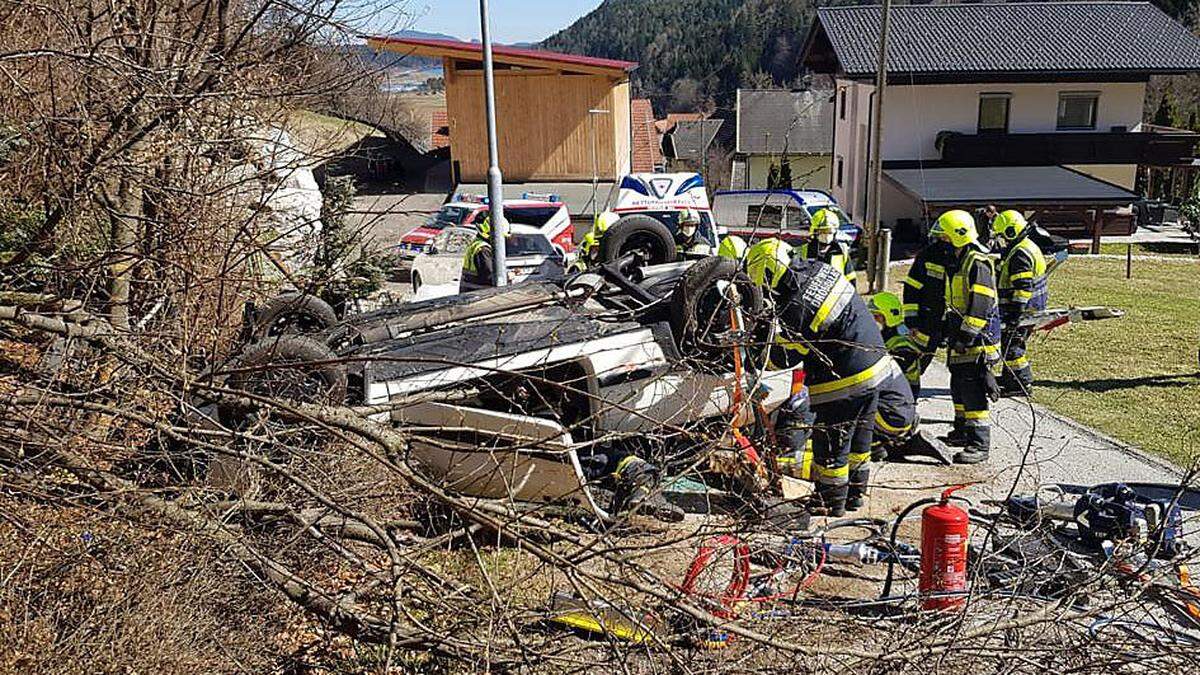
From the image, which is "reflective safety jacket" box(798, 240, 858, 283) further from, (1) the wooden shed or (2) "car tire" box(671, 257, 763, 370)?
(1) the wooden shed

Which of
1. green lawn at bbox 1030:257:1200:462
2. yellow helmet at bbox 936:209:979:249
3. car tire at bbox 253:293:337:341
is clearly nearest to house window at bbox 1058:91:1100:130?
green lawn at bbox 1030:257:1200:462

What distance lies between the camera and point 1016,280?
28.8ft

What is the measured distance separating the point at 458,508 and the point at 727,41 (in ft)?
262

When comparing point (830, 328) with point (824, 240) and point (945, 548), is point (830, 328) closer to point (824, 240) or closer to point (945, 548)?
point (945, 548)

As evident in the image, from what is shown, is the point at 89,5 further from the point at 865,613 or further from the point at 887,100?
the point at 887,100

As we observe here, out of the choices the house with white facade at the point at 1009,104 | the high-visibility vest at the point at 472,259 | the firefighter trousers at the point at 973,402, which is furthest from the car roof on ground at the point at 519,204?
the house with white facade at the point at 1009,104

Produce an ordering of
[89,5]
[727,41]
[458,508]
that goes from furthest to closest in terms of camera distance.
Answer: [727,41] < [89,5] < [458,508]

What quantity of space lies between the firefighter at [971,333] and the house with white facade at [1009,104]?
1830cm

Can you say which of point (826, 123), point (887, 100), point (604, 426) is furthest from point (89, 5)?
point (826, 123)

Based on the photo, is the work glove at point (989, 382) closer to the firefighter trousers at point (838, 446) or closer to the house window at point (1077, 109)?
the firefighter trousers at point (838, 446)

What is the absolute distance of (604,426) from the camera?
607cm

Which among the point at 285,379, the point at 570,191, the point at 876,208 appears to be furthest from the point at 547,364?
the point at 570,191

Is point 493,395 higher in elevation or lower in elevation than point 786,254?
lower

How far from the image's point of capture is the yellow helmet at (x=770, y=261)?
6.35 m
